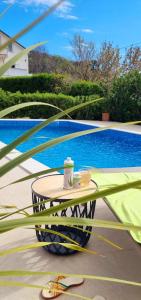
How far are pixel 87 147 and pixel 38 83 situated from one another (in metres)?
9.60

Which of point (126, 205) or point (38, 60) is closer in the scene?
point (126, 205)

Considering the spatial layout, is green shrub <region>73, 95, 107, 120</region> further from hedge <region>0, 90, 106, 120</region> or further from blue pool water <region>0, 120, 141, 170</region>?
blue pool water <region>0, 120, 141, 170</region>

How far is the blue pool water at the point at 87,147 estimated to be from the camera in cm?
715

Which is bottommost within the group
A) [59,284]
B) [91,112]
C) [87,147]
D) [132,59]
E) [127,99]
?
[87,147]

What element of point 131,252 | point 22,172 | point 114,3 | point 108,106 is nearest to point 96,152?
point 22,172

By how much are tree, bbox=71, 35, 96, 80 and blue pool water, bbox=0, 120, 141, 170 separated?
1017 centimetres

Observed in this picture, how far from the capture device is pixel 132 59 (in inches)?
774

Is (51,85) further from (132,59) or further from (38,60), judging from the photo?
(38,60)

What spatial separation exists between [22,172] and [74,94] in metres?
11.8

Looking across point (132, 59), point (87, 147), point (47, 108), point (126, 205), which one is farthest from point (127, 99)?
point (126, 205)

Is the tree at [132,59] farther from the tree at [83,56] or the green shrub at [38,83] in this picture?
the green shrub at [38,83]

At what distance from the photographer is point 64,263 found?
7.50 feet

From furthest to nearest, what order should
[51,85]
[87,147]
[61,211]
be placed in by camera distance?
[51,85]
[87,147]
[61,211]

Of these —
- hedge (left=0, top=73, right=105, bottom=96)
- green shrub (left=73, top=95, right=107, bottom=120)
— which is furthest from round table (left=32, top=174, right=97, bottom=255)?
hedge (left=0, top=73, right=105, bottom=96)
